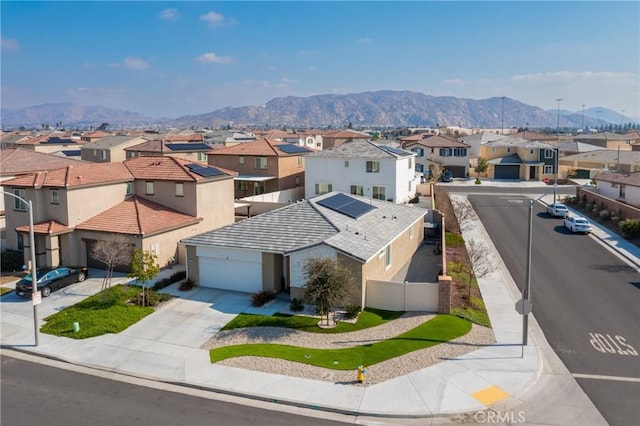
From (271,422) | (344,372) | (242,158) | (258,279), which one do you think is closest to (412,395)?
(344,372)

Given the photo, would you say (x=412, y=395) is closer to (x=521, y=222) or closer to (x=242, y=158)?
(x=521, y=222)

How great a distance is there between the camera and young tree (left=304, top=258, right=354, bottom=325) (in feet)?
75.3

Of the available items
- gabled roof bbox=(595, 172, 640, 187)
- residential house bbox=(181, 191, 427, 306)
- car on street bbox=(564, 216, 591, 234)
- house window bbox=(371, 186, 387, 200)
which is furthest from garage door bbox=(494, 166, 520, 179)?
residential house bbox=(181, 191, 427, 306)

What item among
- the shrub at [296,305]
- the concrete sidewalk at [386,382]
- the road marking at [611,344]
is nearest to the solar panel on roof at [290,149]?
the shrub at [296,305]

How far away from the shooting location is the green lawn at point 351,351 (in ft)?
66.1

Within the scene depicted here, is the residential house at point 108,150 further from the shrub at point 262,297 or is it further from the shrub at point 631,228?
the shrub at point 631,228

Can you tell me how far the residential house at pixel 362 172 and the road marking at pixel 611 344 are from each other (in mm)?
27826

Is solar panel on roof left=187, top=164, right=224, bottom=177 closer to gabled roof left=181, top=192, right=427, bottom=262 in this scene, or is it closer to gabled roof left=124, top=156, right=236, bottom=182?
gabled roof left=124, top=156, right=236, bottom=182

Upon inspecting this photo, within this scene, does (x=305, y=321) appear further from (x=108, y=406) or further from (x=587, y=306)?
(x=587, y=306)

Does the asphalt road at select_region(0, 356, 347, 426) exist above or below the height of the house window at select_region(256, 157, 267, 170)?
below

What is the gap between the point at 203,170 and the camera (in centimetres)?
3884

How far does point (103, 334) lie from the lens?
2338 cm

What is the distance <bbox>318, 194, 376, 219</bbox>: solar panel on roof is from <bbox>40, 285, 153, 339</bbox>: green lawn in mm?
12075

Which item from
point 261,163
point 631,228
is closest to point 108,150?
point 261,163
